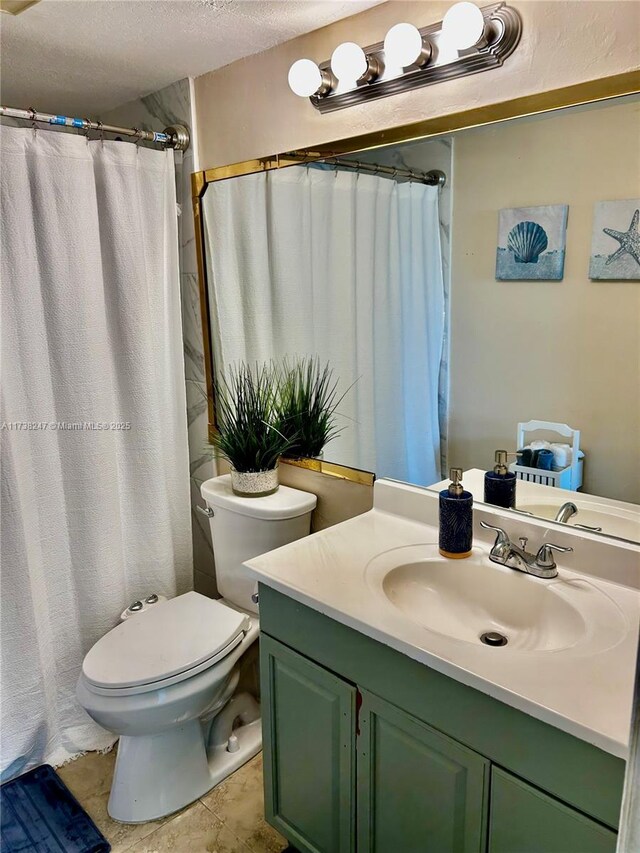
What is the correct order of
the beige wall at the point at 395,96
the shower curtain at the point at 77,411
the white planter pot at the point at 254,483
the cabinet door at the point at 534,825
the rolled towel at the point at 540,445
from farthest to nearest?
the white planter pot at the point at 254,483
the shower curtain at the point at 77,411
the rolled towel at the point at 540,445
the beige wall at the point at 395,96
the cabinet door at the point at 534,825

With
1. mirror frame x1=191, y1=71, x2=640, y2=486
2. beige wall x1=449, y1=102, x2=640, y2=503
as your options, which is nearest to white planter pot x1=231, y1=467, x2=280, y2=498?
mirror frame x1=191, y1=71, x2=640, y2=486

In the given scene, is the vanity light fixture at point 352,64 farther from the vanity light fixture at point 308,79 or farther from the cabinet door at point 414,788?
the cabinet door at point 414,788

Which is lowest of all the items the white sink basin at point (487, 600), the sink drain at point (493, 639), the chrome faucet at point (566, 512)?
the sink drain at point (493, 639)

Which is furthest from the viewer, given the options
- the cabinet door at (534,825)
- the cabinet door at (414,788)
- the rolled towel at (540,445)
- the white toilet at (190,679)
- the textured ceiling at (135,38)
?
the white toilet at (190,679)

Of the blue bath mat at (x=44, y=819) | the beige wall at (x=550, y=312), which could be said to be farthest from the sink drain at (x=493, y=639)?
the blue bath mat at (x=44, y=819)

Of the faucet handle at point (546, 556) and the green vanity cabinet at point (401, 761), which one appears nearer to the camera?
the green vanity cabinet at point (401, 761)

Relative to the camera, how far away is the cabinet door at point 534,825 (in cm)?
93

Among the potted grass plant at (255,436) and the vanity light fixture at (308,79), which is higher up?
the vanity light fixture at (308,79)

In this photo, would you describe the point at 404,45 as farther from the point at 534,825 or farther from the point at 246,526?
the point at 534,825

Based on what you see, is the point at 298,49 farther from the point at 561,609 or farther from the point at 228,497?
the point at 561,609

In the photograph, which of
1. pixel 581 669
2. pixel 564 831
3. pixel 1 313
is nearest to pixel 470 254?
pixel 581 669

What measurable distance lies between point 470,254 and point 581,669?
930 millimetres

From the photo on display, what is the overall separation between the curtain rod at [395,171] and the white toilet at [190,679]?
0.95 m

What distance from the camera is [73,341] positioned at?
189 centimetres
